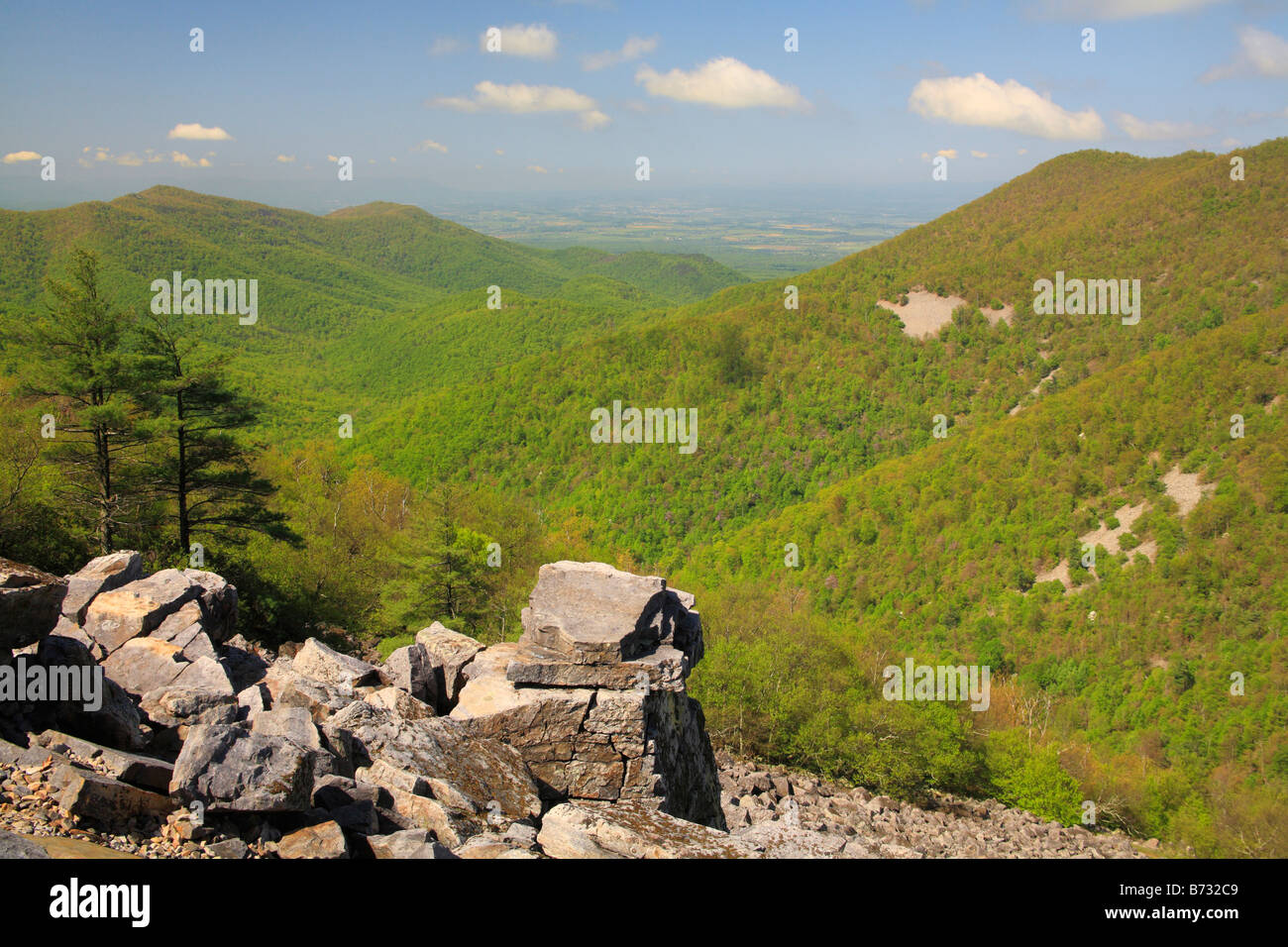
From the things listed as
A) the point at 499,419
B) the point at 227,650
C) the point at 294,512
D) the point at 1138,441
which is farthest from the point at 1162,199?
the point at 227,650

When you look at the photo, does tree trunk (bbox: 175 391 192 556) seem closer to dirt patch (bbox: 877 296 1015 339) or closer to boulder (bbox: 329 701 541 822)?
boulder (bbox: 329 701 541 822)

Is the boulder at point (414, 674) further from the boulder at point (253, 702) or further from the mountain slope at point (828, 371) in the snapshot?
the mountain slope at point (828, 371)

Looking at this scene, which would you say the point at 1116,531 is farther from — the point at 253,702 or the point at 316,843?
the point at 316,843

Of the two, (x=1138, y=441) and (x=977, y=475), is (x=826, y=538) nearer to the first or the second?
(x=977, y=475)

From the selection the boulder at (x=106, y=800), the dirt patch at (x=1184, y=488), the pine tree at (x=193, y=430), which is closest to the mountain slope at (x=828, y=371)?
the dirt patch at (x=1184, y=488)

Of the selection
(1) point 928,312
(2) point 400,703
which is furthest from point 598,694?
(1) point 928,312
